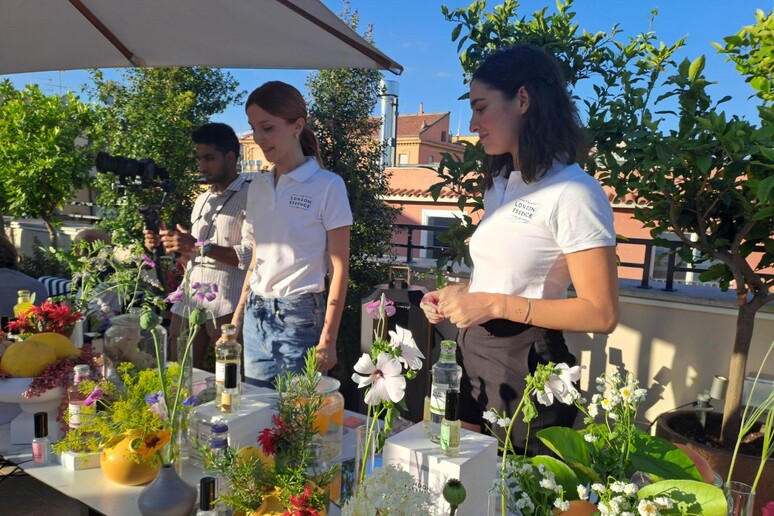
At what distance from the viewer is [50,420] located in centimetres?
152

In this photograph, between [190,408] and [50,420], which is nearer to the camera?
[190,408]

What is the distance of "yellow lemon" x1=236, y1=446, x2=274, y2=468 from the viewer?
1.05 m

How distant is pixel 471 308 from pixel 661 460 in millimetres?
552

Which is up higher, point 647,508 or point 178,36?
point 178,36

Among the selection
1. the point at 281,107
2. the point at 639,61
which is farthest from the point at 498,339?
the point at 639,61

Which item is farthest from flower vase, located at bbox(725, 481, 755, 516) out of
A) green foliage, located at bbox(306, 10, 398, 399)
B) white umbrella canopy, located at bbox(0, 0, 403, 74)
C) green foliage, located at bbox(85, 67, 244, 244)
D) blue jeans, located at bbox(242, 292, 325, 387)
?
green foliage, located at bbox(85, 67, 244, 244)

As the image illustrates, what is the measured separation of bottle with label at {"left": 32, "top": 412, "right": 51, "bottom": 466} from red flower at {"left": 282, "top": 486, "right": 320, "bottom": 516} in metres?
0.80

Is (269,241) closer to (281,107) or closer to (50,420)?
(281,107)

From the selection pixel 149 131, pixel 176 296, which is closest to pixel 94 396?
pixel 176 296

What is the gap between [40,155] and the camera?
692cm

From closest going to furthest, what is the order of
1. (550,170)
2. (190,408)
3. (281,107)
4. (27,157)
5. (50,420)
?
1. (190,408)
2. (550,170)
3. (50,420)
4. (281,107)
5. (27,157)

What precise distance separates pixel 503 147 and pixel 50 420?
1.40 metres

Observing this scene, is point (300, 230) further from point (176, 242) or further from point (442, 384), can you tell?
point (442, 384)

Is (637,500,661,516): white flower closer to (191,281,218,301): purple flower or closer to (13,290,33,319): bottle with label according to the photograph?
(191,281,218,301): purple flower
